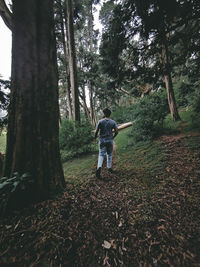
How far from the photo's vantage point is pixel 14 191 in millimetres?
1771

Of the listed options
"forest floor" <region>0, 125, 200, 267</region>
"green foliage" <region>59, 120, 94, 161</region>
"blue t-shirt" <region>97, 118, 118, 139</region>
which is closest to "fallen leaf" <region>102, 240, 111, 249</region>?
"forest floor" <region>0, 125, 200, 267</region>

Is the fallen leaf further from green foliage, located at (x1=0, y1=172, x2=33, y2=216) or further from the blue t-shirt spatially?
the blue t-shirt

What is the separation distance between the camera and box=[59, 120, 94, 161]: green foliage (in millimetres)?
5918

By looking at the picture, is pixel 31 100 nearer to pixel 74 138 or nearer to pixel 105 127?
pixel 105 127

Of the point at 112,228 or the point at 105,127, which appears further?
the point at 105,127

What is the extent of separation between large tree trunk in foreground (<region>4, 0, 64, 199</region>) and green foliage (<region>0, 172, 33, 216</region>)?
125 millimetres

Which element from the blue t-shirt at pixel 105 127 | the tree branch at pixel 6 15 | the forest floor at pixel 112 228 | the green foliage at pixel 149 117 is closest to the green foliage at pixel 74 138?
the green foliage at pixel 149 117

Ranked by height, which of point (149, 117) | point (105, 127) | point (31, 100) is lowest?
point (105, 127)

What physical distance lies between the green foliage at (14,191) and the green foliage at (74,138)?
398 cm

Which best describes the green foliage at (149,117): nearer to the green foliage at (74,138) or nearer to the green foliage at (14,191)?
the green foliage at (74,138)

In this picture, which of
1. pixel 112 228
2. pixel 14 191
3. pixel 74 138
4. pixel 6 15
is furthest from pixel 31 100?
pixel 74 138

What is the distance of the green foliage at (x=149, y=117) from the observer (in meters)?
5.36

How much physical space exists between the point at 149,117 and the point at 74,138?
4041mm

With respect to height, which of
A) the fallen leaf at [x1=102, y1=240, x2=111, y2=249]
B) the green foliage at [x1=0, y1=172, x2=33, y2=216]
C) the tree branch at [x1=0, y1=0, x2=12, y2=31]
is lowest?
the fallen leaf at [x1=102, y1=240, x2=111, y2=249]
